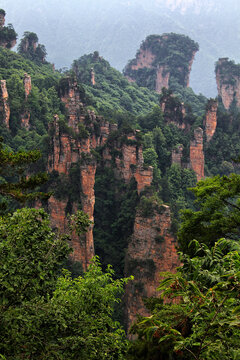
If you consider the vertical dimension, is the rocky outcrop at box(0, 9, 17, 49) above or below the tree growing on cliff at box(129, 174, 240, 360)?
above

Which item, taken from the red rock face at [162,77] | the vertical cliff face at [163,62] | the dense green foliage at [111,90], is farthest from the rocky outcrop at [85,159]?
the vertical cliff face at [163,62]

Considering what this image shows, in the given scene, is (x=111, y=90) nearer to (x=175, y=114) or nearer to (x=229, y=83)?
(x=229, y=83)

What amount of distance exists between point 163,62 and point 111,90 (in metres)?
20.8

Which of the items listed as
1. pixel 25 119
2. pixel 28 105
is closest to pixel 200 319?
pixel 25 119

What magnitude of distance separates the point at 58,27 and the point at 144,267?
533ft

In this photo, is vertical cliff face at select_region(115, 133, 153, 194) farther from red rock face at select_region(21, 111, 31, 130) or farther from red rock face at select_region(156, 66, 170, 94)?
red rock face at select_region(156, 66, 170, 94)

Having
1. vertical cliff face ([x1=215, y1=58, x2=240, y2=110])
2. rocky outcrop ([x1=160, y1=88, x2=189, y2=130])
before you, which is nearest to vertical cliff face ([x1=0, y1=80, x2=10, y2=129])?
rocky outcrop ([x1=160, y1=88, x2=189, y2=130])

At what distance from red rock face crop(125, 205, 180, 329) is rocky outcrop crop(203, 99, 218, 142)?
21.5 meters

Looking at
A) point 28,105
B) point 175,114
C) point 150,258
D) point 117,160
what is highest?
point 175,114

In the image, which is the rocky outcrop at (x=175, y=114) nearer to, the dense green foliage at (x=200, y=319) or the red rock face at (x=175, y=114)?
the red rock face at (x=175, y=114)

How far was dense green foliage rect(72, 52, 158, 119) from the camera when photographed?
59.9 metres

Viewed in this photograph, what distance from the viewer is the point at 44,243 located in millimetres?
7871

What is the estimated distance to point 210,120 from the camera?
45312 millimetres

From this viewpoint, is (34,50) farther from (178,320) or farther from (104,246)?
(178,320)
